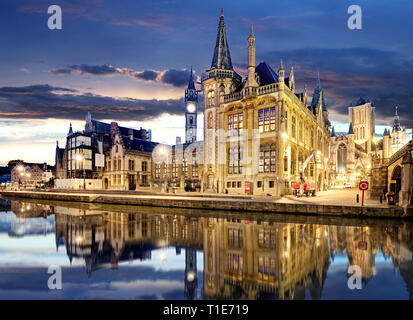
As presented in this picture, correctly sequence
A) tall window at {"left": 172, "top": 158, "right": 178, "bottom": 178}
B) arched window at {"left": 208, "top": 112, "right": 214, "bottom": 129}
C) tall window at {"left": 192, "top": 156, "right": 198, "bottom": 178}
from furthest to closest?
tall window at {"left": 172, "top": 158, "right": 178, "bottom": 178}
tall window at {"left": 192, "top": 156, "right": 198, "bottom": 178}
arched window at {"left": 208, "top": 112, "right": 214, "bottom": 129}

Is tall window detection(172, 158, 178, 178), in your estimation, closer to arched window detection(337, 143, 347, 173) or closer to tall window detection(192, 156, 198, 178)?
tall window detection(192, 156, 198, 178)

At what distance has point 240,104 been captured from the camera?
35031 mm

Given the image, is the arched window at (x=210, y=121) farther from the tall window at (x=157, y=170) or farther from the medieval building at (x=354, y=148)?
the medieval building at (x=354, y=148)

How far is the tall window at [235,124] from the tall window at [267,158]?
4.64 meters

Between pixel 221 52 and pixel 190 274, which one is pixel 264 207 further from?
pixel 221 52

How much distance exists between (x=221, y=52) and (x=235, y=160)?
61.0 ft

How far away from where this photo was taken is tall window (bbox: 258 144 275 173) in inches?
1271

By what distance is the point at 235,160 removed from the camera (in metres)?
35.3

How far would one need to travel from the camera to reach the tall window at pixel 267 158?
32281 millimetres

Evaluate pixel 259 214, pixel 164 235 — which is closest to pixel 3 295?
pixel 164 235

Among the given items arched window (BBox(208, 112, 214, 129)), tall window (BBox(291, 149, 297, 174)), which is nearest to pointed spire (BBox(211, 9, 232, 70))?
arched window (BBox(208, 112, 214, 129))

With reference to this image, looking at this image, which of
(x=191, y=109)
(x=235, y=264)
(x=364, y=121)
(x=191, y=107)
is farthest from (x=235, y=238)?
(x=364, y=121)
